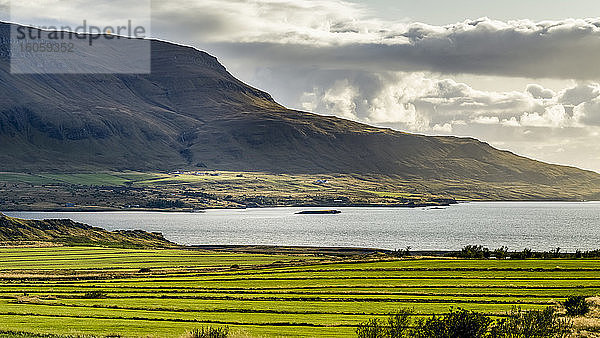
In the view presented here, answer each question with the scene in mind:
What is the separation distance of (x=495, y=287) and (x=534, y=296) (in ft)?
20.1

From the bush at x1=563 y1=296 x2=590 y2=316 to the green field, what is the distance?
5.01 meters

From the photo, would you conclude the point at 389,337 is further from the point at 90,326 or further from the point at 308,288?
the point at 308,288

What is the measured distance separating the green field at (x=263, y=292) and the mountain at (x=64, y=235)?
38994 mm

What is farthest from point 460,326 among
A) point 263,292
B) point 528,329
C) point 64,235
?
point 64,235

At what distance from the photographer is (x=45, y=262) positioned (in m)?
96.2

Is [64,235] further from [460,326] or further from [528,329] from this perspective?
[528,329]

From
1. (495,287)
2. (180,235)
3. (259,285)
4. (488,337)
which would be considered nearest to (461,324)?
(488,337)

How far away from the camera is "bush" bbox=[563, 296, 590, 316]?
148 feet

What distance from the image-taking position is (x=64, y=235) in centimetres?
14462

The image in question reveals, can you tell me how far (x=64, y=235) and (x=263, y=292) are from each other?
92.6 m

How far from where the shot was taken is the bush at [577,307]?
148 ft

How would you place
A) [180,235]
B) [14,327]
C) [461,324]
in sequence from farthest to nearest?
[180,235] → [14,327] → [461,324]

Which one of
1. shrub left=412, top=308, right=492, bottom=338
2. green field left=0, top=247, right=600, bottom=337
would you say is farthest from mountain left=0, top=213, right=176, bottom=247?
shrub left=412, top=308, right=492, bottom=338

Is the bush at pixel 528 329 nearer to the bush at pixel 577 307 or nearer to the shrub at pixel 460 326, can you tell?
the shrub at pixel 460 326
